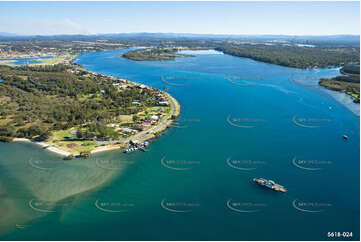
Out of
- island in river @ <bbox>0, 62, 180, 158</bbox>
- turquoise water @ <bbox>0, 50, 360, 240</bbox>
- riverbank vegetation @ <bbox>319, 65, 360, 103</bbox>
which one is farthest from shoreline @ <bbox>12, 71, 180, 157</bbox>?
riverbank vegetation @ <bbox>319, 65, 360, 103</bbox>

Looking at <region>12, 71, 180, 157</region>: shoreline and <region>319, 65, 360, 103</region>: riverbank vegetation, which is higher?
<region>319, 65, 360, 103</region>: riverbank vegetation

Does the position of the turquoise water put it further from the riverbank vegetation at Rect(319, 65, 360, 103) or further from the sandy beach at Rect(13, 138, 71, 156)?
the riverbank vegetation at Rect(319, 65, 360, 103)

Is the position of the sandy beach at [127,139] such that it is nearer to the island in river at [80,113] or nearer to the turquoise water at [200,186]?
the island in river at [80,113]

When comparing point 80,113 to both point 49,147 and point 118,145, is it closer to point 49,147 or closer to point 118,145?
point 49,147

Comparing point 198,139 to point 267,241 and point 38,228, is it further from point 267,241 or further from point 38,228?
point 38,228

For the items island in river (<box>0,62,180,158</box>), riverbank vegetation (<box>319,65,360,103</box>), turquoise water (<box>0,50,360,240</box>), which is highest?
riverbank vegetation (<box>319,65,360,103</box>)

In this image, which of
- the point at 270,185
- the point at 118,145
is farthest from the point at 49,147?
the point at 270,185

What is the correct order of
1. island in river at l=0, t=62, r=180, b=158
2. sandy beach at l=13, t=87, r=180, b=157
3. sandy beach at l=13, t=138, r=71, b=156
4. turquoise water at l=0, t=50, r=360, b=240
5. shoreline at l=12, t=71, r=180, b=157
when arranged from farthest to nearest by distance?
island in river at l=0, t=62, r=180, b=158 → sandy beach at l=13, t=87, r=180, b=157 → shoreline at l=12, t=71, r=180, b=157 → sandy beach at l=13, t=138, r=71, b=156 → turquoise water at l=0, t=50, r=360, b=240

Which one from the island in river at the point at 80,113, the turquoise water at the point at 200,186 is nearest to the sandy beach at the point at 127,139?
the island in river at the point at 80,113
